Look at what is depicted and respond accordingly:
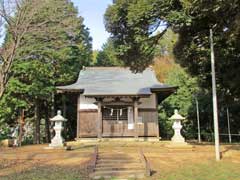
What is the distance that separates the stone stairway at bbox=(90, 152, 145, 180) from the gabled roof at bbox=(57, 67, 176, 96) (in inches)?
381

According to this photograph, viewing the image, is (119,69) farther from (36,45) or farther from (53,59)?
(36,45)

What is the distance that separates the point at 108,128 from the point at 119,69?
19.8 feet

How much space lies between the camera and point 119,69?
2970 cm

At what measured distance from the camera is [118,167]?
1316 cm

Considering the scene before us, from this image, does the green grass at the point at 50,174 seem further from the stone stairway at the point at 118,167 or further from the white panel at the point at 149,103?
the white panel at the point at 149,103

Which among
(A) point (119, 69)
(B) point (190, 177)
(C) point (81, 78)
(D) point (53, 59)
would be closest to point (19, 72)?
(D) point (53, 59)

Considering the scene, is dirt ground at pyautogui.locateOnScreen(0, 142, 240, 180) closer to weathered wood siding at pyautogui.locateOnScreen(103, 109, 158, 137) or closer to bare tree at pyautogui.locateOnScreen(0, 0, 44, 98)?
bare tree at pyautogui.locateOnScreen(0, 0, 44, 98)

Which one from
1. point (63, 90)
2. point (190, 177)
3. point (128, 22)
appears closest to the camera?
point (190, 177)

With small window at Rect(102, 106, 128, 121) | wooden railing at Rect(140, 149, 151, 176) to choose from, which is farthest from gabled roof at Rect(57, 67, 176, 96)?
wooden railing at Rect(140, 149, 151, 176)

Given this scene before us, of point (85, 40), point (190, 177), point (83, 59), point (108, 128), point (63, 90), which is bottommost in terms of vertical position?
point (190, 177)

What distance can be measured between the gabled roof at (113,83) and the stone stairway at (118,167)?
9.67 meters

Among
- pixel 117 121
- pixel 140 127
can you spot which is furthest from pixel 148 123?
pixel 117 121

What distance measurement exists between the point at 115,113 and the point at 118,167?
12771 mm

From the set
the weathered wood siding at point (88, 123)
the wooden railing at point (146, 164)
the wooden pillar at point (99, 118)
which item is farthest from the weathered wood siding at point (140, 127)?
the wooden railing at point (146, 164)
